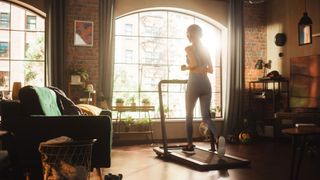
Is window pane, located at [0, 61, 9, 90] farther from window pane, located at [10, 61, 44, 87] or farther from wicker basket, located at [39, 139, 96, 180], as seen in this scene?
wicker basket, located at [39, 139, 96, 180]

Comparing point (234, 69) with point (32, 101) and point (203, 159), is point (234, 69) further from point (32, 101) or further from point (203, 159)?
point (32, 101)

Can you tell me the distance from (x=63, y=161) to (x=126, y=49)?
5400 millimetres

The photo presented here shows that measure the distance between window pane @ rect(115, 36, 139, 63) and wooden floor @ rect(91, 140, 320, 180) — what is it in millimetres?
2565

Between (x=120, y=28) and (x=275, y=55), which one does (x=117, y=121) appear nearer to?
(x=120, y=28)

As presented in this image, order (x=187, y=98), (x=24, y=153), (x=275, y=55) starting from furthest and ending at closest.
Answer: (x=275, y=55), (x=187, y=98), (x=24, y=153)

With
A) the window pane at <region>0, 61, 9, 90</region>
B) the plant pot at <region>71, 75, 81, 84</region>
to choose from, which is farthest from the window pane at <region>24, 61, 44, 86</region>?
the plant pot at <region>71, 75, 81, 84</region>

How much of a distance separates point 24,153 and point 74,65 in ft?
12.3

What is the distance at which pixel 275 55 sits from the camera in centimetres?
793

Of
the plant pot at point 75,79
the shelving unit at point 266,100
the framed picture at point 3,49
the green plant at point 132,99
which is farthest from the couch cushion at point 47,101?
the framed picture at point 3,49

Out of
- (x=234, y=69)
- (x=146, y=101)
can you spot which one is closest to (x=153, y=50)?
(x=146, y=101)

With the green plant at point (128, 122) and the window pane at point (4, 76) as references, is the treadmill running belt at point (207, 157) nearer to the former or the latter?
the green plant at point (128, 122)

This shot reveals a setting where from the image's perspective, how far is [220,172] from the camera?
3898mm

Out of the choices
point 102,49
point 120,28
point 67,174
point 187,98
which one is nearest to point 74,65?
point 102,49

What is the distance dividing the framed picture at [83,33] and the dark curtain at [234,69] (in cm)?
300
